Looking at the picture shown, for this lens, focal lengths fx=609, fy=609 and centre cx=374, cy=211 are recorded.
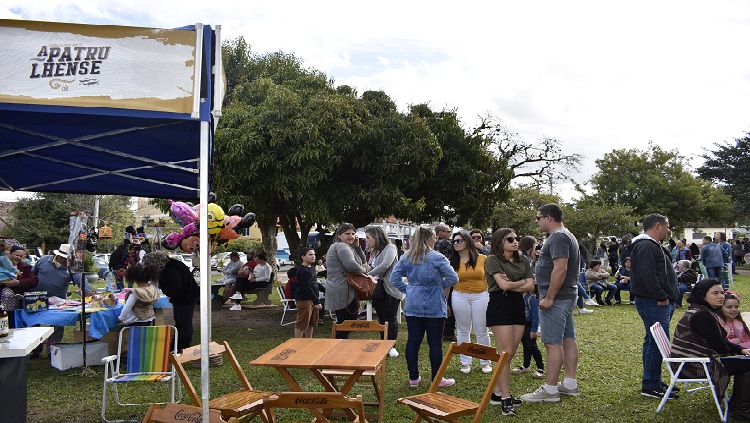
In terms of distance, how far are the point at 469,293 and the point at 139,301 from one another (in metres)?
3.89

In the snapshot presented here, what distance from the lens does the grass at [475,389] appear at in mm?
5402

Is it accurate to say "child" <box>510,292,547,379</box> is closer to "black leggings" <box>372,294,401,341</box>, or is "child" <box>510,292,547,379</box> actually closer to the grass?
the grass

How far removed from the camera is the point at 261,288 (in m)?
13.8

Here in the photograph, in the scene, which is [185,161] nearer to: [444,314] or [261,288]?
[444,314]

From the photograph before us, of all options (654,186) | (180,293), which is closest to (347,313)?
(180,293)

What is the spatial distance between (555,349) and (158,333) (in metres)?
3.64

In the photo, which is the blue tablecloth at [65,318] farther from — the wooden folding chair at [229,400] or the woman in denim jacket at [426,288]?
the woman in denim jacket at [426,288]

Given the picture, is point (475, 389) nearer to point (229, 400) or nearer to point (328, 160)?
point (229, 400)

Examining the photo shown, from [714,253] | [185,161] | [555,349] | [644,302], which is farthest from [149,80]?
[714,253]

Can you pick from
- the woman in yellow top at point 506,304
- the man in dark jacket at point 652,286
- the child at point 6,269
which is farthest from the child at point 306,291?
the child at point 6,269

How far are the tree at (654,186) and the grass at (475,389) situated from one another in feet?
107

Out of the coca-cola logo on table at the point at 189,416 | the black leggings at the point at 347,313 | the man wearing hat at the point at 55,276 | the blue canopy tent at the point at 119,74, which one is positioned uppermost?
the blue canopy tent at the point at 119,74

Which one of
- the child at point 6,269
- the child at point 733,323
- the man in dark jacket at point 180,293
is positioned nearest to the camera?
the child at point 733,323

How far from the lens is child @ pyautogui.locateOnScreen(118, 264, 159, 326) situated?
720cm
